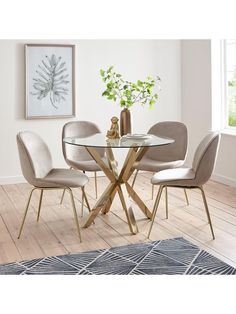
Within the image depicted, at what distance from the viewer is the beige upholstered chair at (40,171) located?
361 cm

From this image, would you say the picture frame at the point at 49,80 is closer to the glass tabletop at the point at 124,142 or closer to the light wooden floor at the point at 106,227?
the light wooden floor at the point at 106,227

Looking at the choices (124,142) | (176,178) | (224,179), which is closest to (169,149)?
(124,142)

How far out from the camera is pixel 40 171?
3.80m

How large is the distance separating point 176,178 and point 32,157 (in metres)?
1.24

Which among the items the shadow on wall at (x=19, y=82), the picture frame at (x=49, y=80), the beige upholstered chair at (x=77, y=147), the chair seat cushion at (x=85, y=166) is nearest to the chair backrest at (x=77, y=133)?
the beige upholstered chair at (x=77, y=147)

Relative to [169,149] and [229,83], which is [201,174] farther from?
[229,83]

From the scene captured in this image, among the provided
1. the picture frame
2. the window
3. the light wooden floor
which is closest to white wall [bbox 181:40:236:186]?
the window

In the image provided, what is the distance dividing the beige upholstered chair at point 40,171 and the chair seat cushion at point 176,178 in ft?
2.22

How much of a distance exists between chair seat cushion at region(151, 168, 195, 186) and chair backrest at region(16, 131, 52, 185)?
3.32 ft

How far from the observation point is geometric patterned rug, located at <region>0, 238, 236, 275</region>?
3.02 m
